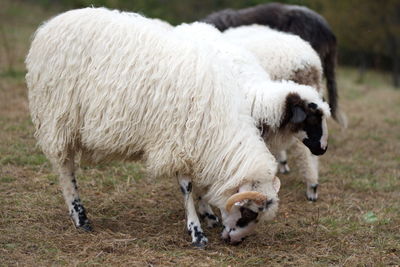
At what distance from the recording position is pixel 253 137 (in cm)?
460

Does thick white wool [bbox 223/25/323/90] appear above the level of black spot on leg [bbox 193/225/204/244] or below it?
above

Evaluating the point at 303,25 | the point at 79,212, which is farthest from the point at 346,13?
the point at 79,212

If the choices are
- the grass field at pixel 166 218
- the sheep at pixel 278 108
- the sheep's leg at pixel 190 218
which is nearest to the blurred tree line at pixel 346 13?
the grass field at pixel 166 218

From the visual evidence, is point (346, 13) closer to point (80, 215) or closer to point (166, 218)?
point (166, 218)

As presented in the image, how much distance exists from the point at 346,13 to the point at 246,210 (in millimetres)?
15982

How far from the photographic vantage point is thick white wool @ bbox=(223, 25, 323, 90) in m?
6.14

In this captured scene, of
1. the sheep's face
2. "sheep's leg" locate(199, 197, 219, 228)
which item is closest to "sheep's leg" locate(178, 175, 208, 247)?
"sheep's leg" locate(199, 197, 219, 228)

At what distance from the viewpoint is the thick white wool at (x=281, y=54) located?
614 cm

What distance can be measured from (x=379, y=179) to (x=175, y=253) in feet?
11.8

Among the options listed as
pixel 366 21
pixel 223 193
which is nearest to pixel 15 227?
pixel 223 193

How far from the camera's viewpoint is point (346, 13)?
19.0 metres

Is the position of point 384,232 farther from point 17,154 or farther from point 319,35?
point 17,154

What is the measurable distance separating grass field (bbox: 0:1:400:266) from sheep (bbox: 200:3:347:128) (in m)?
1.15

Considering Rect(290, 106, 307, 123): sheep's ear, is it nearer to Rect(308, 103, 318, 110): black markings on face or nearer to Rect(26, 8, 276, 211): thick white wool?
Rect(308, 103, 318, 110): black markings on face
